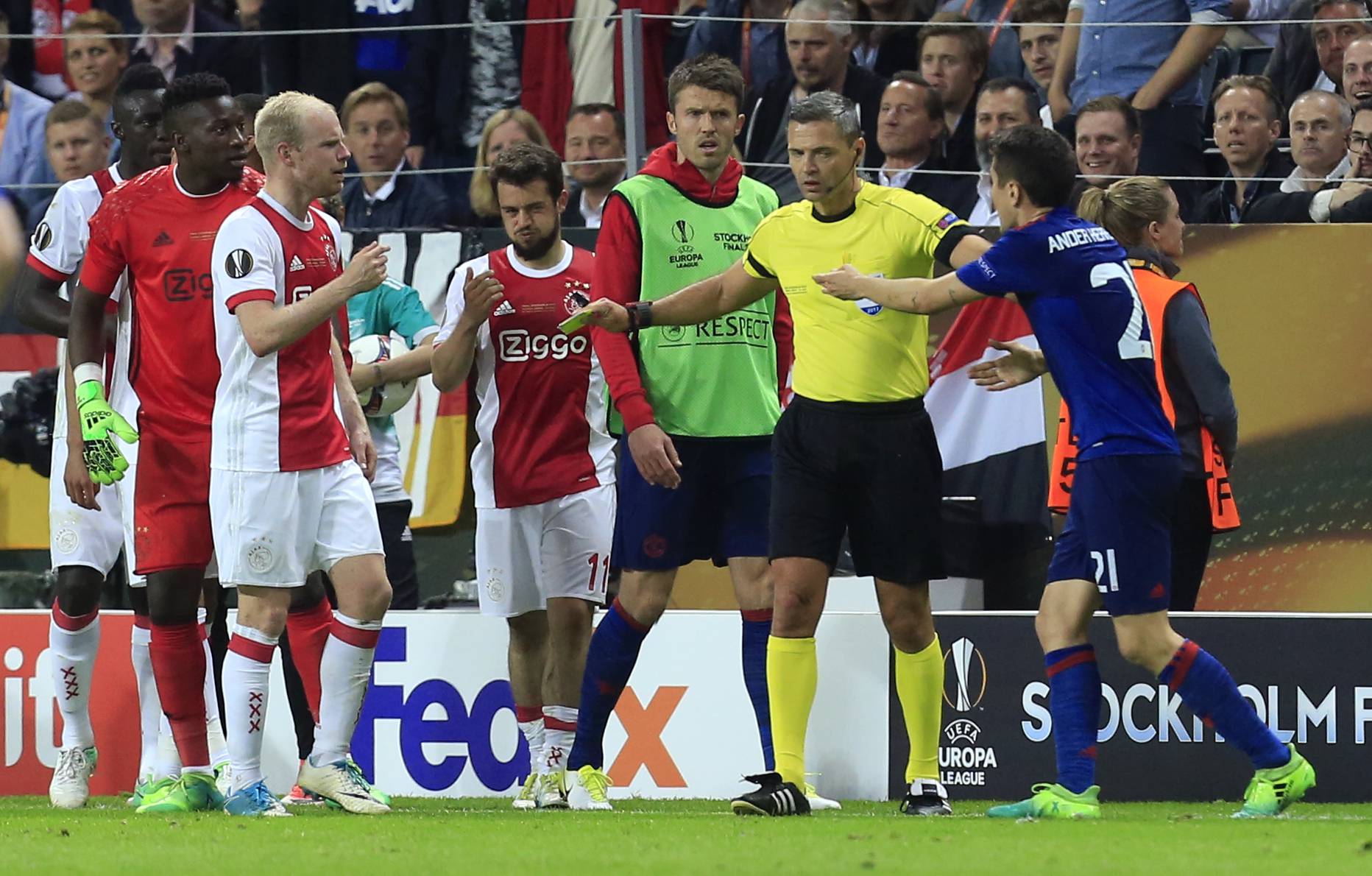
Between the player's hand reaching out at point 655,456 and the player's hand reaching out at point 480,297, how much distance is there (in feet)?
2.11

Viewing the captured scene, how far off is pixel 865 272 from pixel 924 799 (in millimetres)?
1669

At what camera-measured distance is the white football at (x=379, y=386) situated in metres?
7.70

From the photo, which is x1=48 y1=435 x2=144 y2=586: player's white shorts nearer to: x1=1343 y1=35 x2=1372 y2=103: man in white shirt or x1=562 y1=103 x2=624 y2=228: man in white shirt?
x1=562 y1=103 x2=624 y2=228: man in white shirt

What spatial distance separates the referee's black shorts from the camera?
6254 millimetres

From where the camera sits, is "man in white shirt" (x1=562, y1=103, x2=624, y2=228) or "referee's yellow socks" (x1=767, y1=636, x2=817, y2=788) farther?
"man in white shirt" (x1=562, y1=103, x2=624, y2=228)

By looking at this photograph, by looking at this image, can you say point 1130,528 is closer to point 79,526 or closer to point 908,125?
point 79,526

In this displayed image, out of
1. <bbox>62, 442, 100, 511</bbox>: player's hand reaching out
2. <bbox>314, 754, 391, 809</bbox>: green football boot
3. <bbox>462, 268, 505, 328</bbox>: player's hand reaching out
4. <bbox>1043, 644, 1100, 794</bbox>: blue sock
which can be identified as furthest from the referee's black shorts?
<bbox>62, 442, 100, 511</bbox>: player's hand reaching out

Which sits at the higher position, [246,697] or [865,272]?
[865,272]

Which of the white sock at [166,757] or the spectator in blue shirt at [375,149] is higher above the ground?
the spectator in blue shirt at [375,149]

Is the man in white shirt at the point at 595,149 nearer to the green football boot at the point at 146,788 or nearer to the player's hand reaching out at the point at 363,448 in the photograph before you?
the player's hand reaching out at the point at 363,448

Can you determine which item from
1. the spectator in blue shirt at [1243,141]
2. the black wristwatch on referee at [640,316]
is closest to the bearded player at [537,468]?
the black wristwatch on referee at [640,316]

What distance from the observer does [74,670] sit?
7.08 m

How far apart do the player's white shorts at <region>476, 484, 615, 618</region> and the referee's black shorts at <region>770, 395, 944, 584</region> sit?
2.95ft

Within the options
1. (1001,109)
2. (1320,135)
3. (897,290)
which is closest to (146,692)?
(897,290)
